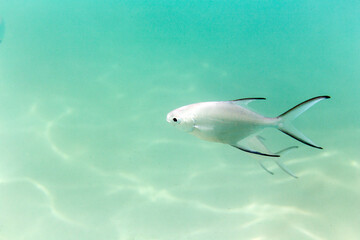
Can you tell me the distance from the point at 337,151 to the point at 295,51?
4245mm

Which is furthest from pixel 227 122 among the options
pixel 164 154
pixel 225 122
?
pixel 164 154

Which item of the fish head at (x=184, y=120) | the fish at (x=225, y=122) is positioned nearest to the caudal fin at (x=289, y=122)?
the fish at (x=225, y=122)

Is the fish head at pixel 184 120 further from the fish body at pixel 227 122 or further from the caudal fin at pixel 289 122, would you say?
the caudal fin at pixel 289 122

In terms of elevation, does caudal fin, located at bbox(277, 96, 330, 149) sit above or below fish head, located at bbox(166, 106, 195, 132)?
below

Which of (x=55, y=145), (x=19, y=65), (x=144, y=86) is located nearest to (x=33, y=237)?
(x=55, y=145)

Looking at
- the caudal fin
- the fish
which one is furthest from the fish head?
the caudal fin

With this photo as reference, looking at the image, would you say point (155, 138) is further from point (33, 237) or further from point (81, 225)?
point (33, 237)

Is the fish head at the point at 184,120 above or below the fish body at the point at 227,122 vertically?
above

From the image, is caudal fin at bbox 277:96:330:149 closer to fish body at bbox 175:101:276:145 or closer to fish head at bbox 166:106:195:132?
fish body at bbox 175:101:276:145

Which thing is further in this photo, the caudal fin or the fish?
the fish

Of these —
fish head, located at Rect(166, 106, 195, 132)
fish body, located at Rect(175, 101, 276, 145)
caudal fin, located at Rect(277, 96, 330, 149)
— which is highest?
fish head, located at Rect(166, 106, 195, 132)

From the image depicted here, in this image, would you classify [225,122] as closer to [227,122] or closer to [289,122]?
[227,122]

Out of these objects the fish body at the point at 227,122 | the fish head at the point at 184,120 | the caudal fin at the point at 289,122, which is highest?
the fish head at the point at 184,120

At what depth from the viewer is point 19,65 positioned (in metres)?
7.68
